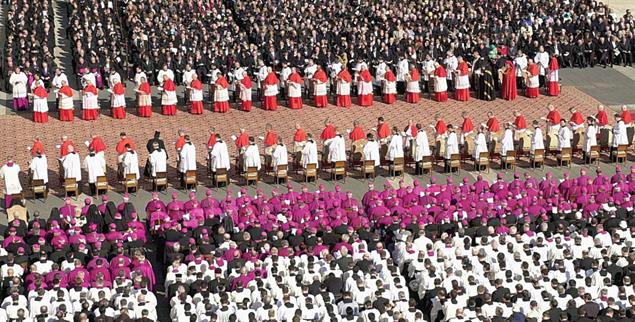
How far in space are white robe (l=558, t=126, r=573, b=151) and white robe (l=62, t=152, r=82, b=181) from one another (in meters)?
15.0

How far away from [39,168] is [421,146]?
457 inches

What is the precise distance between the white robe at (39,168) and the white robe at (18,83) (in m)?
7.84

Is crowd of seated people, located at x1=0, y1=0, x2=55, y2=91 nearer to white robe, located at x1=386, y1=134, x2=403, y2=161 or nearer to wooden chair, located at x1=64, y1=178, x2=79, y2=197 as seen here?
wooden chair, located at x1=64, y1=178, x2=79, y2=197

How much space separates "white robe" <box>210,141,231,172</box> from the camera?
1598 inches

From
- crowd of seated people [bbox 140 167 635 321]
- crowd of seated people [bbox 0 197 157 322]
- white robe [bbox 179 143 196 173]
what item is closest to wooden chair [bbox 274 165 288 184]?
crowd of seated people [bbox 140 167 635 321]

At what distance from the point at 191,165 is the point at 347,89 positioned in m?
9.31

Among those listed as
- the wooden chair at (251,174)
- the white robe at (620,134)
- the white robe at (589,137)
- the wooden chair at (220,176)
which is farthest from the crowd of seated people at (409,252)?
the white robe at (620,134)

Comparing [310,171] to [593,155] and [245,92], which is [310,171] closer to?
[245,92]

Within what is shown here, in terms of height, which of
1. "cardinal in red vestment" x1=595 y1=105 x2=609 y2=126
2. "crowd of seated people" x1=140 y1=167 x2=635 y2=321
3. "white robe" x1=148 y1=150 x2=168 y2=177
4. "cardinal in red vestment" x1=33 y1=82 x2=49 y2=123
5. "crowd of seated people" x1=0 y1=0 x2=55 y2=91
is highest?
"crowd of seated people" x1=0 y1=0 x2=55 y2=91

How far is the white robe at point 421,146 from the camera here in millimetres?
41844

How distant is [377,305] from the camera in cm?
3006

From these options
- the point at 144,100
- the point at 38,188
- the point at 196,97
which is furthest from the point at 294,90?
the point at 38,188

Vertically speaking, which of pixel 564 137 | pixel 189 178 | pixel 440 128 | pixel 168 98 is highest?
pixel 168 98

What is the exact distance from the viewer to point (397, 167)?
1649 inches
